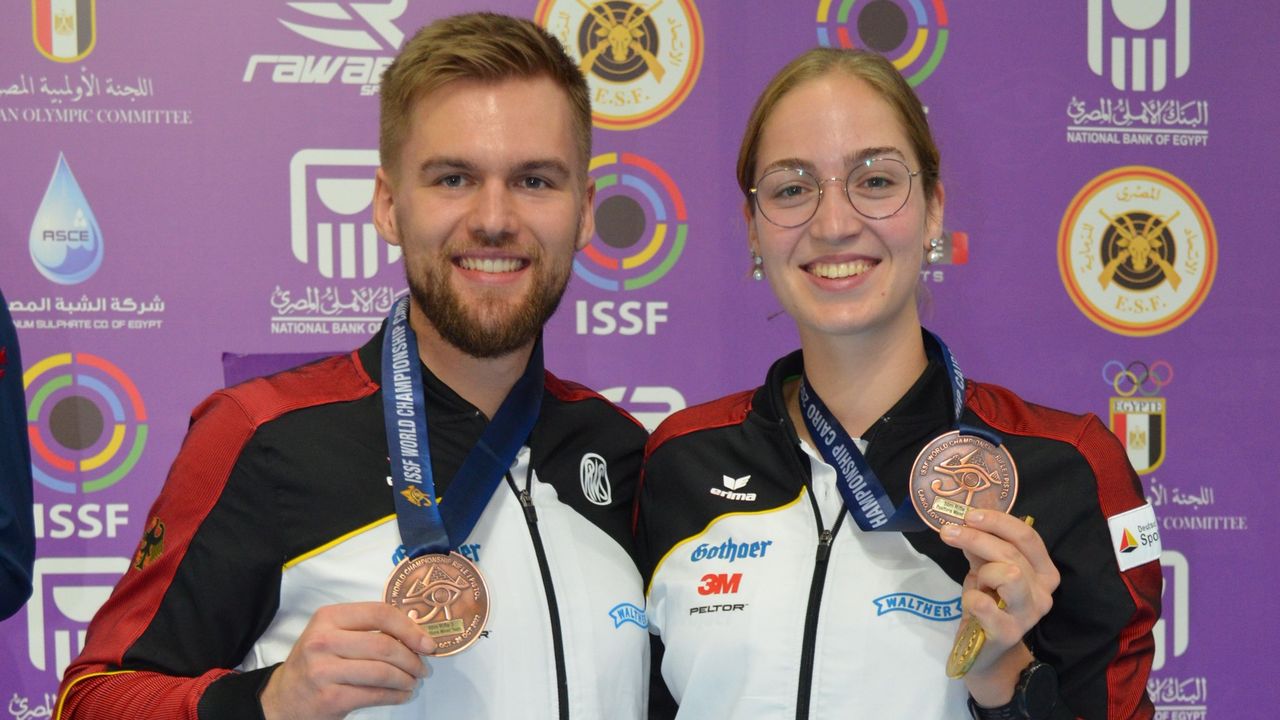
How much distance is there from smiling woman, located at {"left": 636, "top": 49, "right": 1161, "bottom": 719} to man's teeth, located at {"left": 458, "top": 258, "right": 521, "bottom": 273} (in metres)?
0.44

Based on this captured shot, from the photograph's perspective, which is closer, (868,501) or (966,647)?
(966,647)

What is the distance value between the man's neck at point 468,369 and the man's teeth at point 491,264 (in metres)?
0.14

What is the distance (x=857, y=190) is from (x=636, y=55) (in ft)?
4.56

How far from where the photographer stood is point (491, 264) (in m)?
1.85

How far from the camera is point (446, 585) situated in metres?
1.66

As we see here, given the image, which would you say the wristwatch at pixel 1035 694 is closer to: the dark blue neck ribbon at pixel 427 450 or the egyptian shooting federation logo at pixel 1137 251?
the dark blue neck ribbon at pixel 427 450

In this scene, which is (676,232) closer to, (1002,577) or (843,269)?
(843,269)

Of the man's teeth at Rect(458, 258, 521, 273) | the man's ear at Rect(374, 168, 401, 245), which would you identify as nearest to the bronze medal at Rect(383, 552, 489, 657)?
the man's teeth at Rect(458, 258, 521, 273)

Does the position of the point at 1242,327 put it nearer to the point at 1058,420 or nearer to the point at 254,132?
the point at 1058,420

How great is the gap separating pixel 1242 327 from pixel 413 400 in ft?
8.36

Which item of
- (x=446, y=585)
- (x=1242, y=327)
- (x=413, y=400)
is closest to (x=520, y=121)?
(x=413, y=400)

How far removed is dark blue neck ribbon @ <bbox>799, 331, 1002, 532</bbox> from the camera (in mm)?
1764

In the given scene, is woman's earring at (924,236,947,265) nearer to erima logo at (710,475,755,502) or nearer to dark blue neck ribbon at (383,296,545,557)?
erima logo at (710,475,755,502)

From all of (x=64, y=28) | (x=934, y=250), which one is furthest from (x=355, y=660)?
(x=64, y=28)
